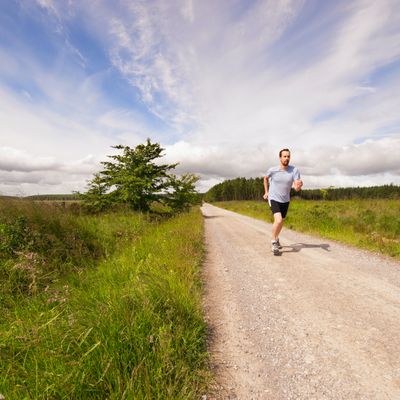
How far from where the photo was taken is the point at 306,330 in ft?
8.09

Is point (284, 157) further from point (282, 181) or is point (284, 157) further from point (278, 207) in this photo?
point (278, 207)

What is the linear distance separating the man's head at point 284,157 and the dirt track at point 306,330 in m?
2.53

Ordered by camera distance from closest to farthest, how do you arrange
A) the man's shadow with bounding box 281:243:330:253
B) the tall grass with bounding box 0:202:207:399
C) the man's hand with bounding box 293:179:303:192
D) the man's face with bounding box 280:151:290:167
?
1. the tall grass with bounding box 0:202:207:399
2. the man's hand with bounding box 293:179:303:192
3. the man's face with bounding box 280:151:290:167
4. the man's shadow with bounding box 281:243:330:253

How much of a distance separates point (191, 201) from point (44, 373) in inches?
588

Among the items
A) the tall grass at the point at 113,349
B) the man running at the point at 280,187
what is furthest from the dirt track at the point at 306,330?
the man running at the point at 280,187

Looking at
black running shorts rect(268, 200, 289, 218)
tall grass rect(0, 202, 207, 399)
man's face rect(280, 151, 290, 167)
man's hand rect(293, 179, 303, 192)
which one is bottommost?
tall grass rect(0, 202, 207, 399)

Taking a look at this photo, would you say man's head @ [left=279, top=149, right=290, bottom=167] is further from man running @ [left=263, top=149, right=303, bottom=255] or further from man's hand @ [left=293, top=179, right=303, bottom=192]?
man's hand @ [left=293, top=179, right=303, bottom=192]

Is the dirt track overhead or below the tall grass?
below

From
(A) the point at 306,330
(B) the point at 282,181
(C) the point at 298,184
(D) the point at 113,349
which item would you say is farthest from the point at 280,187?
(D) the point at 113,349

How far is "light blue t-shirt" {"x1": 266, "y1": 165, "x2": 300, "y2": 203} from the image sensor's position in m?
5.82

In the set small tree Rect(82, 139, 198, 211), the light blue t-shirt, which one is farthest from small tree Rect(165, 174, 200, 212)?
the light blue t-shirt

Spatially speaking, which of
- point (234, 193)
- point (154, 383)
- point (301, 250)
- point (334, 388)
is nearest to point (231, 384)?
point (154, 383)

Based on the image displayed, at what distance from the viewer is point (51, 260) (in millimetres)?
4691

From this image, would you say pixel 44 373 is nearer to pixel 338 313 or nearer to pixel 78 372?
pixel 78 372
